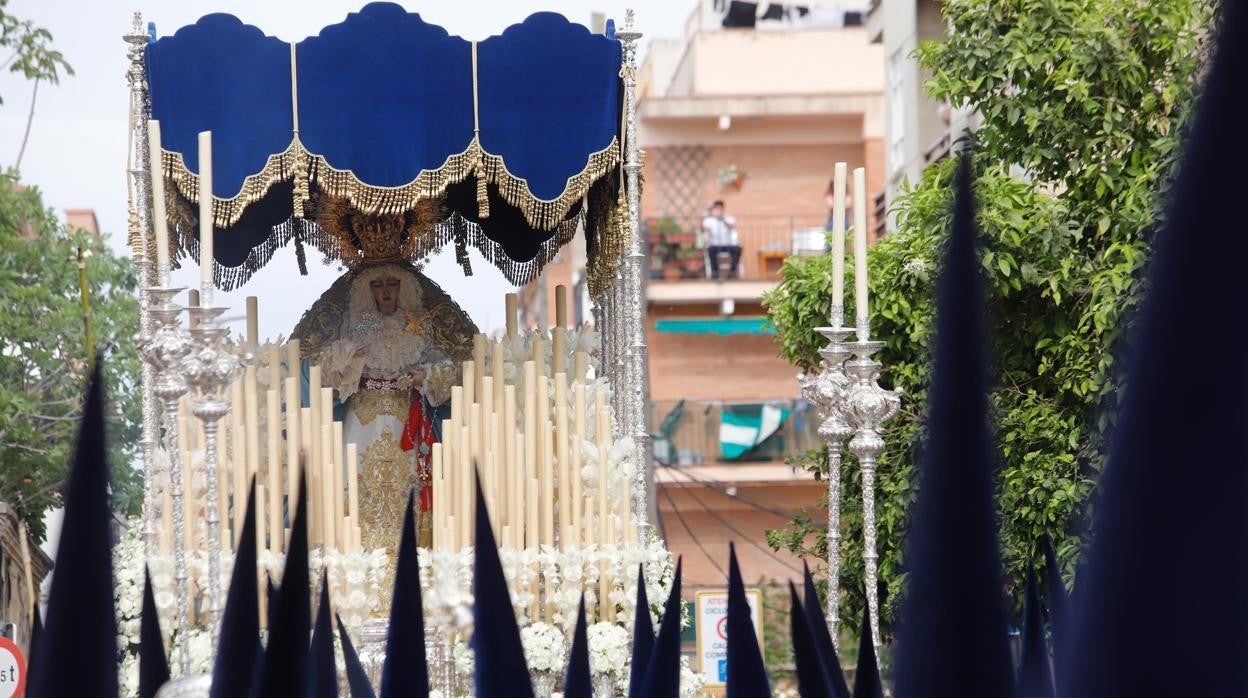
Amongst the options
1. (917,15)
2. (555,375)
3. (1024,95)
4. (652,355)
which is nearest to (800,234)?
(652,355)

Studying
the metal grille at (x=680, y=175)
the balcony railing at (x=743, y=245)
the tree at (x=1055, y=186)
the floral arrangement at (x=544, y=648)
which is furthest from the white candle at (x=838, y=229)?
the metal grille at (x=680, y=175)

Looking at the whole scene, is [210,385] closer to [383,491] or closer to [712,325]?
[383,491]

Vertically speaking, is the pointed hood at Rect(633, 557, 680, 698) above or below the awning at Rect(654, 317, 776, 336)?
below

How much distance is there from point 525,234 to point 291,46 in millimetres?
1829

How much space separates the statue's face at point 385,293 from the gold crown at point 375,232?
100 mm

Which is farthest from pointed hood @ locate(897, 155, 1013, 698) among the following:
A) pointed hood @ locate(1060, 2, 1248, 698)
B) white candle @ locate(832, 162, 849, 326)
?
white candle @ locate(832, 162, 849, 326)

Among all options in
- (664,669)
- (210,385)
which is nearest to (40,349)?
(210,385)

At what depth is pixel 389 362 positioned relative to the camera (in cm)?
905

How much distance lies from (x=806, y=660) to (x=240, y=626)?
1.08m

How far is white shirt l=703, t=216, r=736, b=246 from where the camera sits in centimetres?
2438

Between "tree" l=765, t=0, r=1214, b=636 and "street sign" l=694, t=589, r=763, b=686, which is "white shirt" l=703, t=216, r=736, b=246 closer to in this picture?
"tree" l=765, t=0, r=1214, b=636

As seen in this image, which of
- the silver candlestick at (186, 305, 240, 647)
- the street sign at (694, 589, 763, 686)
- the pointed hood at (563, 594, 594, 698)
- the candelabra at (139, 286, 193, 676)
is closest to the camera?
the pointed hood at (563, 594, 594, 698)

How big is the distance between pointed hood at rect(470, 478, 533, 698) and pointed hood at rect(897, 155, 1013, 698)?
2.53 feet

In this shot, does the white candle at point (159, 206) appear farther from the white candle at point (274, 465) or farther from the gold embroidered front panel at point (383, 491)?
the gold embroidered front panel at point (383, 491)
